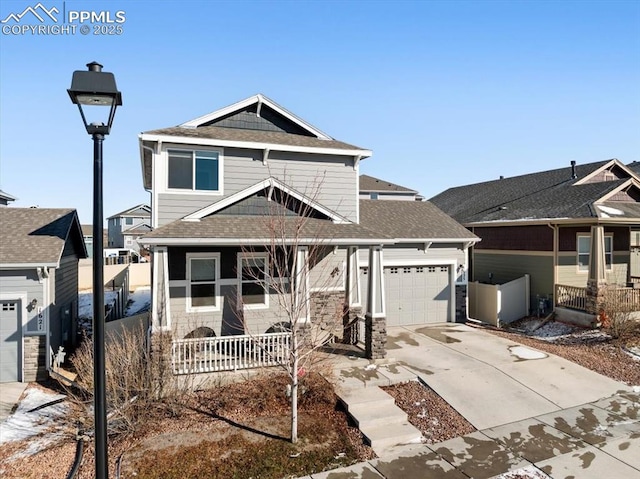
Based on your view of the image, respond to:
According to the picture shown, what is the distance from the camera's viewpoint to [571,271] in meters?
15.2

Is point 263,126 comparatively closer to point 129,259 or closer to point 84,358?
point 84,358

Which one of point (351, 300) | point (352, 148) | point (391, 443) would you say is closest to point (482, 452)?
point (391, 443)

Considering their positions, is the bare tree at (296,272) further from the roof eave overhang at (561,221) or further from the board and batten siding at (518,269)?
the board and batten siding at (518,269)

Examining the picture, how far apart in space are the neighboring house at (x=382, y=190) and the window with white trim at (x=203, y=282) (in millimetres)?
26248

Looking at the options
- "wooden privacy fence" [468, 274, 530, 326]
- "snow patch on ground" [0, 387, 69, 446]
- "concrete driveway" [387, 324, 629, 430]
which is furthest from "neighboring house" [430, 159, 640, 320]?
"snow patch on ground" [0, 387, 69, 446]

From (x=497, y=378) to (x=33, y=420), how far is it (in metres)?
9.75

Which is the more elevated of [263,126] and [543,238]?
[263,126]

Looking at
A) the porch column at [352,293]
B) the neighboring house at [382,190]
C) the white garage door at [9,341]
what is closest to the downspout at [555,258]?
the porch column at [352,293]

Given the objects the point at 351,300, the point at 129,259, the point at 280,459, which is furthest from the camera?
the point at 129,259

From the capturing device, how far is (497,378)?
881 cm

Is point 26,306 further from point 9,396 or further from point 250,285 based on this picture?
point 250,285

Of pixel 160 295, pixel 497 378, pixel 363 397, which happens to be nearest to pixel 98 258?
pixel 160 295

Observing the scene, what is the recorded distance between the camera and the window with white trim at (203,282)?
1101 centimetres

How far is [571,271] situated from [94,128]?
1687cm
